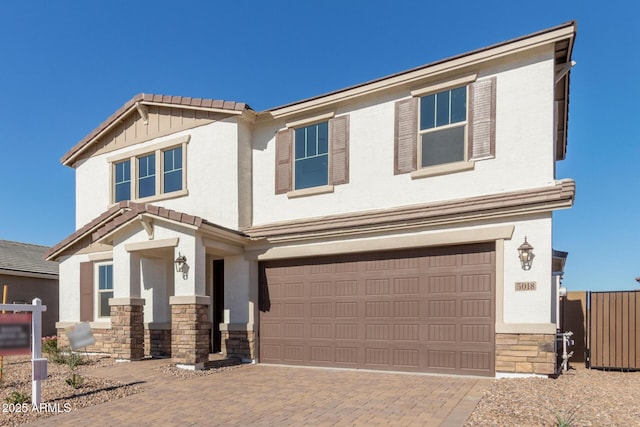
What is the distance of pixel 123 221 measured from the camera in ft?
36.1

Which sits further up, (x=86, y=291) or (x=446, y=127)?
(x=446, y=127)

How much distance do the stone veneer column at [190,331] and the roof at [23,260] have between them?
11370 mm

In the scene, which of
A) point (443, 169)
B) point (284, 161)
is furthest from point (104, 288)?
point (443, 169)

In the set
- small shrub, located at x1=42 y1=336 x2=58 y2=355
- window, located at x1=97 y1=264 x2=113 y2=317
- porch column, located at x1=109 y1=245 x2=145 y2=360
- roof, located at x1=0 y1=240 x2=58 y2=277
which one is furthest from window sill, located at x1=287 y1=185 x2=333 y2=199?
roof, located at x1=0 y1=240 x2=58 y2=277

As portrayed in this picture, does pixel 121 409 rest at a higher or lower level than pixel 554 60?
lower

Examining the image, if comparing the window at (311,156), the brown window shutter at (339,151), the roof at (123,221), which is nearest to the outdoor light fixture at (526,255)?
the brown window shutter at (339,151)

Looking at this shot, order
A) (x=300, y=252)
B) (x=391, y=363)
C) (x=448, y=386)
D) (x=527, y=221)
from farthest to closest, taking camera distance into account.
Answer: (x=300, y=252) → (x=391, y=363) → (x=527, y=221) → (x=448, y=386)

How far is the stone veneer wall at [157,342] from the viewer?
39.2ft

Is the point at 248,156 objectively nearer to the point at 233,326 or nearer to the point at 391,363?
the point at 233,326

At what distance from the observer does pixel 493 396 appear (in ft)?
22.0

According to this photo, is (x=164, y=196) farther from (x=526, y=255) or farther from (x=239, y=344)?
(x=526, y=255)

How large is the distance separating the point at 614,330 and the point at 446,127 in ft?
19.5

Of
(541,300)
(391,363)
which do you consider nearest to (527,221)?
(541,300)

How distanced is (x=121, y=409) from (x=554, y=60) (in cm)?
995
